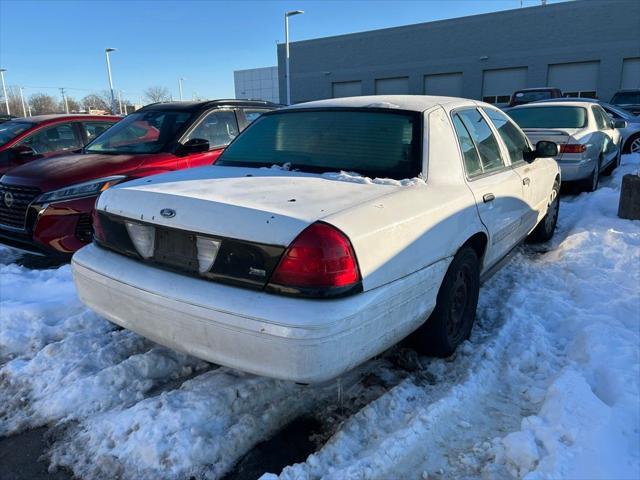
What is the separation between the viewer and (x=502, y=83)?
97.1 ft

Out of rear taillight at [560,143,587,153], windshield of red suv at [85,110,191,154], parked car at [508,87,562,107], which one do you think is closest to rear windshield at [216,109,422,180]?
windshield of red suv at [85,110,191,154]

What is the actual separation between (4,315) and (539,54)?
3054cm

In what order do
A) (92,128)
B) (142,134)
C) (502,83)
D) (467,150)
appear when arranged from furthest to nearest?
(502,83)
(92,128)
(142,134)
(467,150)

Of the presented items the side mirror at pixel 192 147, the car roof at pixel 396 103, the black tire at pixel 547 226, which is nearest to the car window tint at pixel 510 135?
the car roof at pixel 396 103

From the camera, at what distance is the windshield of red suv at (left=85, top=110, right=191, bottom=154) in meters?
5.52

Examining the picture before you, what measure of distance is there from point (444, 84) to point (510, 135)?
29643 mm

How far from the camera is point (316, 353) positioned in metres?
2.06

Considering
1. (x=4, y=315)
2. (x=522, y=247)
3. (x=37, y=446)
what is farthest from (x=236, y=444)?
(x=522, y=247)

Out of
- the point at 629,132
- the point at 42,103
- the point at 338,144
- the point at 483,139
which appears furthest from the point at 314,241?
the point at 42,103

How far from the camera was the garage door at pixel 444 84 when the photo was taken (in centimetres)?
3134

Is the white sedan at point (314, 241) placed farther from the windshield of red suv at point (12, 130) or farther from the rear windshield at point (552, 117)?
the rear windshield at point (552, 117)

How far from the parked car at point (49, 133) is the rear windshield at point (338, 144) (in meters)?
4.44

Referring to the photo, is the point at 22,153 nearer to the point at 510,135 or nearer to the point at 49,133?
the point at 49,133

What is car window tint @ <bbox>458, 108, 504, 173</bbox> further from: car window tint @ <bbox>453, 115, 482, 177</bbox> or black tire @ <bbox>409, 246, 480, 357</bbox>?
black tire @ <bbox>409, 246, 480, 357</bbox>
